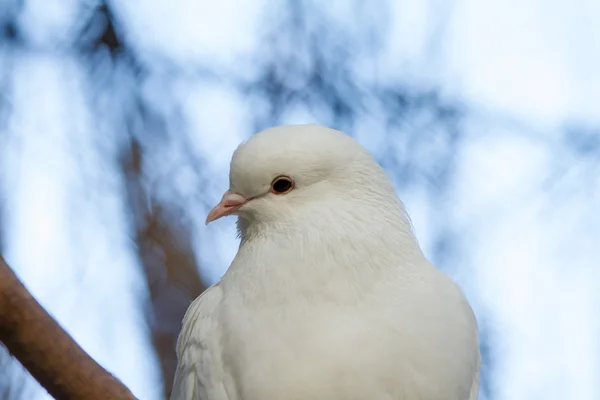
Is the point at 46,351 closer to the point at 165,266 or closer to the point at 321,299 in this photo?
the point at 321,299

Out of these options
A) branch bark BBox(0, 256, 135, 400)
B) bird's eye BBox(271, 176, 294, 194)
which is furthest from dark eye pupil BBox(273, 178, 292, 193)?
branch bark BBox(0, 256, 135, 400)

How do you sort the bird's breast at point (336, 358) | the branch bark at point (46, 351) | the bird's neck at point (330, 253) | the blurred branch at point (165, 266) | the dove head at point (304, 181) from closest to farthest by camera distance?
the branch bark at point (46, 351), the bird's breast at point (336, 358), the bird's neck at point (330, 253), the dove head at point (304, 181), the blurred branch at point (165, 266)

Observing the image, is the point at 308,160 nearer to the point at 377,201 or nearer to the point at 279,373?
the point at 377,201

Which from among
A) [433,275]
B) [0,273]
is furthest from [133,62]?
[0,273]

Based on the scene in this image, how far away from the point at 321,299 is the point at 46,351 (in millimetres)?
1201

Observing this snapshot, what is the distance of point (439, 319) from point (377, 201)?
1.97 feet

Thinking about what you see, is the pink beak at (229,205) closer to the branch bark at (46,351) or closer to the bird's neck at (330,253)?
the bird's neck at (330,253)

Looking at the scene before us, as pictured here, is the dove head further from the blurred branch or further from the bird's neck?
the blurred branch

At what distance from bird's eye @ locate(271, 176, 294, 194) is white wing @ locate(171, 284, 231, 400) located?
0.51 meters

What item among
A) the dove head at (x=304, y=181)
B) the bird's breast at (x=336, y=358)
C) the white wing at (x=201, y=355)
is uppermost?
the dove head at (x=304, y=181)

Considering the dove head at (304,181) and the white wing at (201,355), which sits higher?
the dove head at (304,181)

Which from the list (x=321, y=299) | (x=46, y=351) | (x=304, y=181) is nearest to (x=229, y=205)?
(x=304, y=181)

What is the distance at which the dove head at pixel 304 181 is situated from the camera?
3.96 m

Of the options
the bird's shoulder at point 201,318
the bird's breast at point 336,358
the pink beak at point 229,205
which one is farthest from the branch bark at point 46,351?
the pink beak at point 229,205
